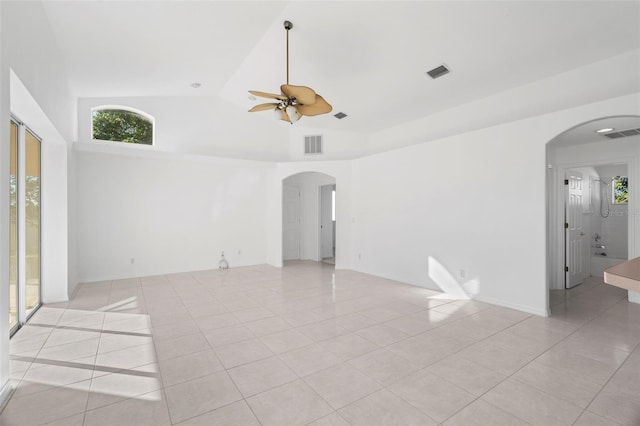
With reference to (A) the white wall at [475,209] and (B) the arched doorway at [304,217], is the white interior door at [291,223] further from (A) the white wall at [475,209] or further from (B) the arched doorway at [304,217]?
(A) the white wall at [475,209]

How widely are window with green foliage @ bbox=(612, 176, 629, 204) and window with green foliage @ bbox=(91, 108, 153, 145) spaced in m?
10.9

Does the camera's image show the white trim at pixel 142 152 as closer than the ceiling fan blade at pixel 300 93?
No

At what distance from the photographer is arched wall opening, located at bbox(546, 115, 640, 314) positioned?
14.9 ft

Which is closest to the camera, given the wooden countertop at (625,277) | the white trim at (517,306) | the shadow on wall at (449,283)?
the wooden countertop at (625,277)

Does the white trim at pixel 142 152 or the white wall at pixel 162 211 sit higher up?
the white trim at pixel 142 152

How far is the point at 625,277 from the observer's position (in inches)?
53.1

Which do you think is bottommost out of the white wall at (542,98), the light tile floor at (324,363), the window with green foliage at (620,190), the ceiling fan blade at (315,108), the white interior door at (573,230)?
the light tile floor at (324,363)

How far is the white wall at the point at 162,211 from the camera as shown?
5.72 m

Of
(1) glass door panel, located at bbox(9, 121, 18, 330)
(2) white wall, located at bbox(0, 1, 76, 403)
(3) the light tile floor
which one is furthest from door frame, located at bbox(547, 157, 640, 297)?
(1) glass door panel, located at bbox(9, 121, 18, 330)

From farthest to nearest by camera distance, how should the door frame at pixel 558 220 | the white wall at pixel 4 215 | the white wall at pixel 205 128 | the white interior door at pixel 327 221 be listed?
the white interior door at pixel 327 221 < the white wall at pixel 205 128 < the door frame at pixel 558 220 < the white wall at pixel 4 215

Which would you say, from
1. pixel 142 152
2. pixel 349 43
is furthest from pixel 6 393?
pixel 349 43

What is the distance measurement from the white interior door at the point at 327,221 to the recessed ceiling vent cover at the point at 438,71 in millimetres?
4671

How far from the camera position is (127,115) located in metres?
6.27

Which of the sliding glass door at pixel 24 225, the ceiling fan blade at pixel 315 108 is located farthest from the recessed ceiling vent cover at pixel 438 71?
the sliding glass door at pixel 24 225
